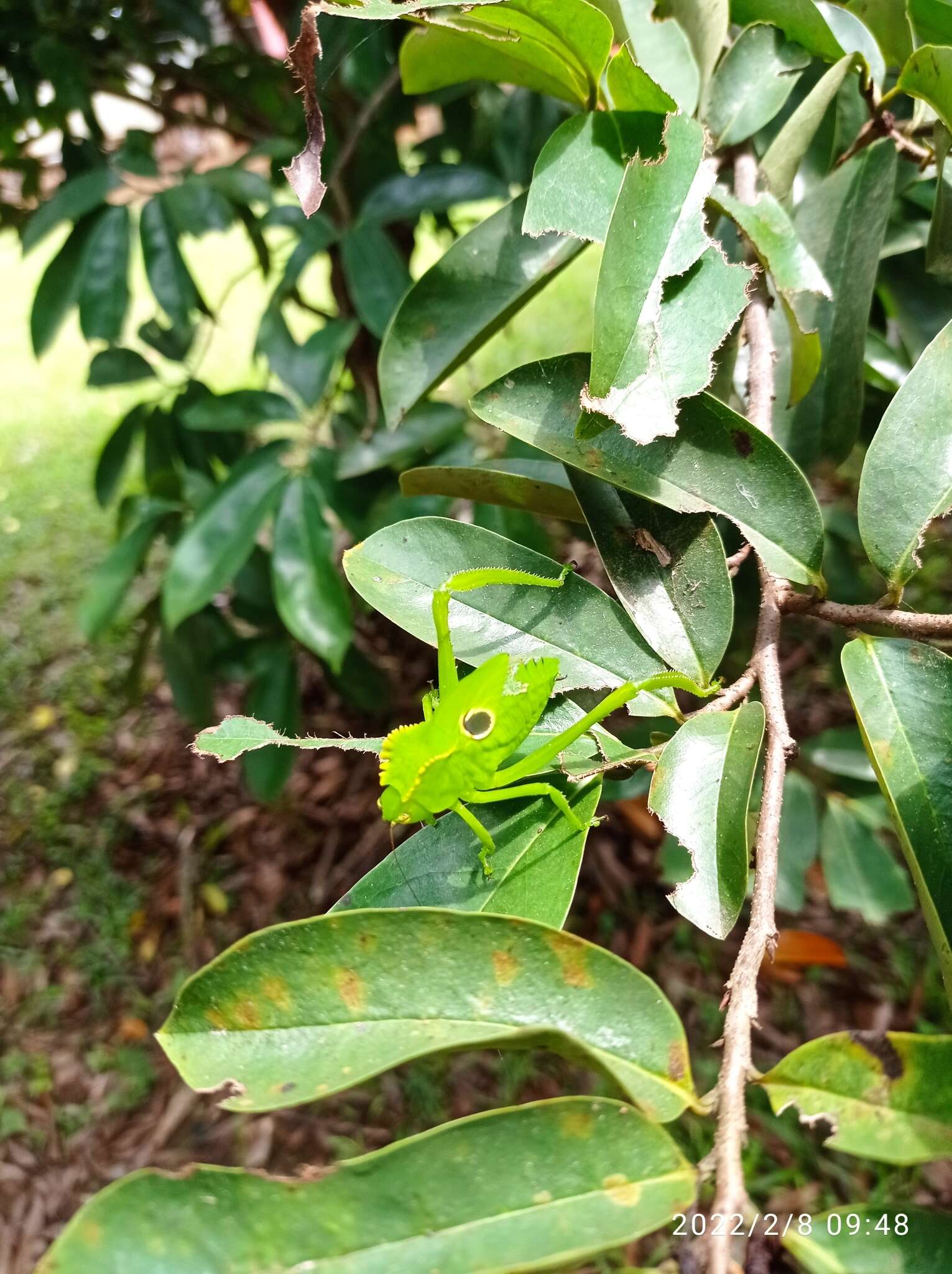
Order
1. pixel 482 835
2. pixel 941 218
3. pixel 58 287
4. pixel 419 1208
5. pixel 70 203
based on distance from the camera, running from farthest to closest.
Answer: pixel 58 287 → pixel 70 203 → pixel 941 218 → pixel 482 835 → pixel 419 1208

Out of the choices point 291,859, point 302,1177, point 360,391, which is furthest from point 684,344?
point 291,859

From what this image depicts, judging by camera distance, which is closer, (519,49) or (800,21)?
(519,49)

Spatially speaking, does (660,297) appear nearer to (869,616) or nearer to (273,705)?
(869,616)

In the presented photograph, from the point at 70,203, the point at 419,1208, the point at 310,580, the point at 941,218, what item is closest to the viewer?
the point at 419,1208

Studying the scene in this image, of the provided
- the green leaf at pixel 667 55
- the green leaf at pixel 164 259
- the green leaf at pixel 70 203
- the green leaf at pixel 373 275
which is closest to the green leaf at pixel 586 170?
the green leaf at pixel 667 55


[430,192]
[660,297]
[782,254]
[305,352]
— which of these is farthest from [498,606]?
[430,192]

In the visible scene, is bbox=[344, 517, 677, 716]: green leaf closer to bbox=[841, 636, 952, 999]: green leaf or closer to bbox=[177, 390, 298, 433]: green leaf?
bbox=[841, 636, 952, 999]: green leaf

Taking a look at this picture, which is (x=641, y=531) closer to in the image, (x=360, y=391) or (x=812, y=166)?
(x=812, y=166)
